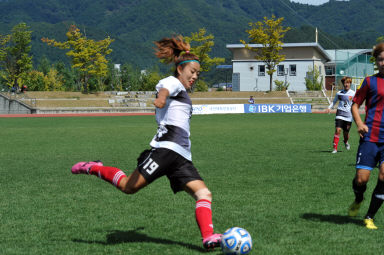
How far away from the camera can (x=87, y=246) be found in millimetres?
5148

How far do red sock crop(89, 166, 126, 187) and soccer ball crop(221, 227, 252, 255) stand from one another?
1346mm

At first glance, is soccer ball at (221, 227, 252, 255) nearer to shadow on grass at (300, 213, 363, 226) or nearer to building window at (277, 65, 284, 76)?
shadow on grass at (300, 213, 363, 226)

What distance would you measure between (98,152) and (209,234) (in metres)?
10.7

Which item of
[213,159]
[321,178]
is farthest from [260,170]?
[213,159]

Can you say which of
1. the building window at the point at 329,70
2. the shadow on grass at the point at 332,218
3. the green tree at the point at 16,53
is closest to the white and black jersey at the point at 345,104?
the shadow on grass at the point at 332,218

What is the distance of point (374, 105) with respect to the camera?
590 cm

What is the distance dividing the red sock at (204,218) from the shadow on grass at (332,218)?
200cm

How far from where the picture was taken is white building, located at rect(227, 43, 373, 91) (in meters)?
72.2

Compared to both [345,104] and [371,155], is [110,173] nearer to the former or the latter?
[371,155]

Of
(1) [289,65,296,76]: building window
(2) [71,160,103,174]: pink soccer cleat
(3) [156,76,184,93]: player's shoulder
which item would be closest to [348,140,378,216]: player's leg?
(3) [156,76,184,93]: player's shoulder

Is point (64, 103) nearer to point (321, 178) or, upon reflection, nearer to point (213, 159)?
point (213, 159)

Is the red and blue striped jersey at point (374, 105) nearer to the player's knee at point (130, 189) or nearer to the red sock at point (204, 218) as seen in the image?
the red sock at point (204, 218)

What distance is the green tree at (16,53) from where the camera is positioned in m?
62.0

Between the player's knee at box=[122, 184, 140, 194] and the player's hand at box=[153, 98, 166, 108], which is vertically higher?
the player's hand at box=[153, 98, 166, 108]
